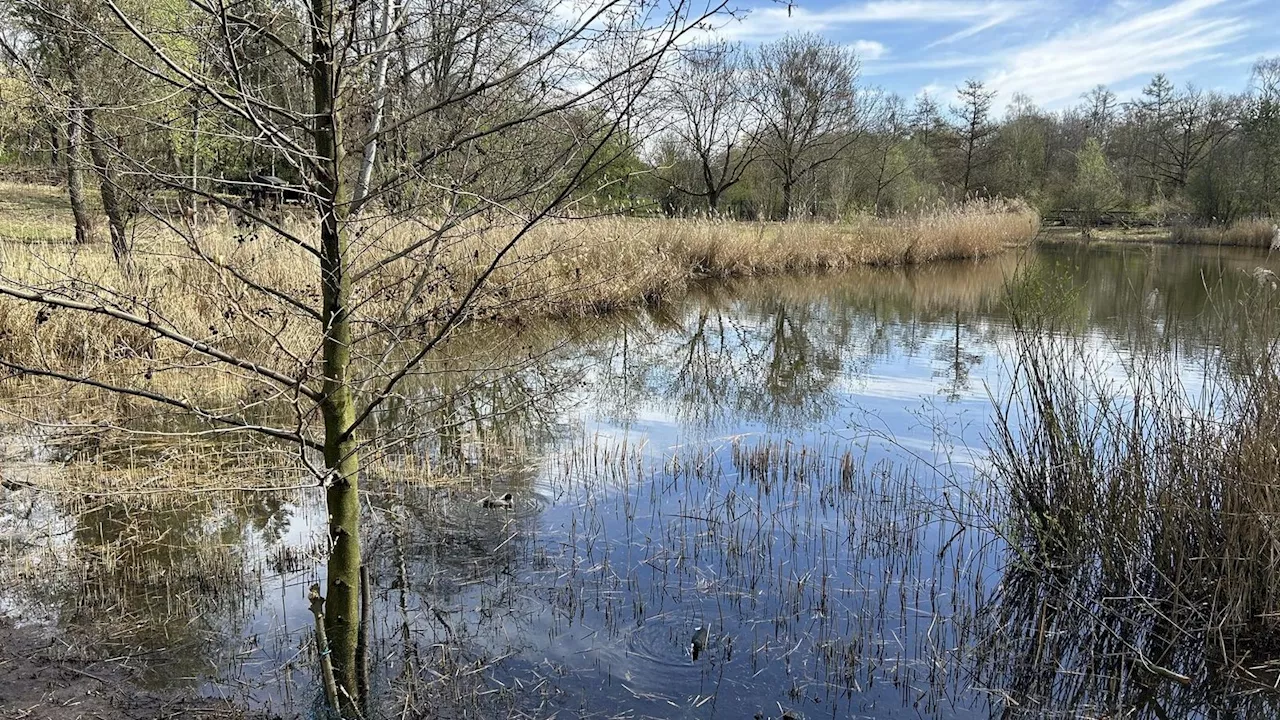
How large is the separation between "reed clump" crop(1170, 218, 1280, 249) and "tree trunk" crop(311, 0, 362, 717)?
865 inches

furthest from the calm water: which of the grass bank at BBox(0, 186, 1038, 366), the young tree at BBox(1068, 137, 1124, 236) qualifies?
the young tree at BBox(1068, 137, 1124, 236)

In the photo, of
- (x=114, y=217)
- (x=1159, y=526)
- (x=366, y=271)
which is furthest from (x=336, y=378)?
(x=114, y=217)

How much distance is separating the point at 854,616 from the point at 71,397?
6281 millimetres

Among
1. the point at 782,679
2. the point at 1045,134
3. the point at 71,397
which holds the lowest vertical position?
the point at 782,679

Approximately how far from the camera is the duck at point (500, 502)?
4.80m

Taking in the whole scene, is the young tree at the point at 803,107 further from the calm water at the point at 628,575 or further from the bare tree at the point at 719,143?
the calm water at the point at 628,575

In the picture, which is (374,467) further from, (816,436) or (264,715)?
(816,436)

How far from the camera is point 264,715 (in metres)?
2.73

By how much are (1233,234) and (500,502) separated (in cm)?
2440

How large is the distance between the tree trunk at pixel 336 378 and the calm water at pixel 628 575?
26 cm

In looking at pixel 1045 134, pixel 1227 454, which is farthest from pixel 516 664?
pixel 1045 134

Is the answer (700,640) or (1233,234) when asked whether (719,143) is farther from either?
(700,640)

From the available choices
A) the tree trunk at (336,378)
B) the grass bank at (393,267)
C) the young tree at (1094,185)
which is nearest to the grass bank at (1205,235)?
the young tree at (1094,185)

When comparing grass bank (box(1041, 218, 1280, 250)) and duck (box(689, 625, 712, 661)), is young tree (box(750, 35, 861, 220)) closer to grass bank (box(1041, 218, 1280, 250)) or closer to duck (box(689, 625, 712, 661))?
grass bank (box(1041, 218, 1280, 250))
